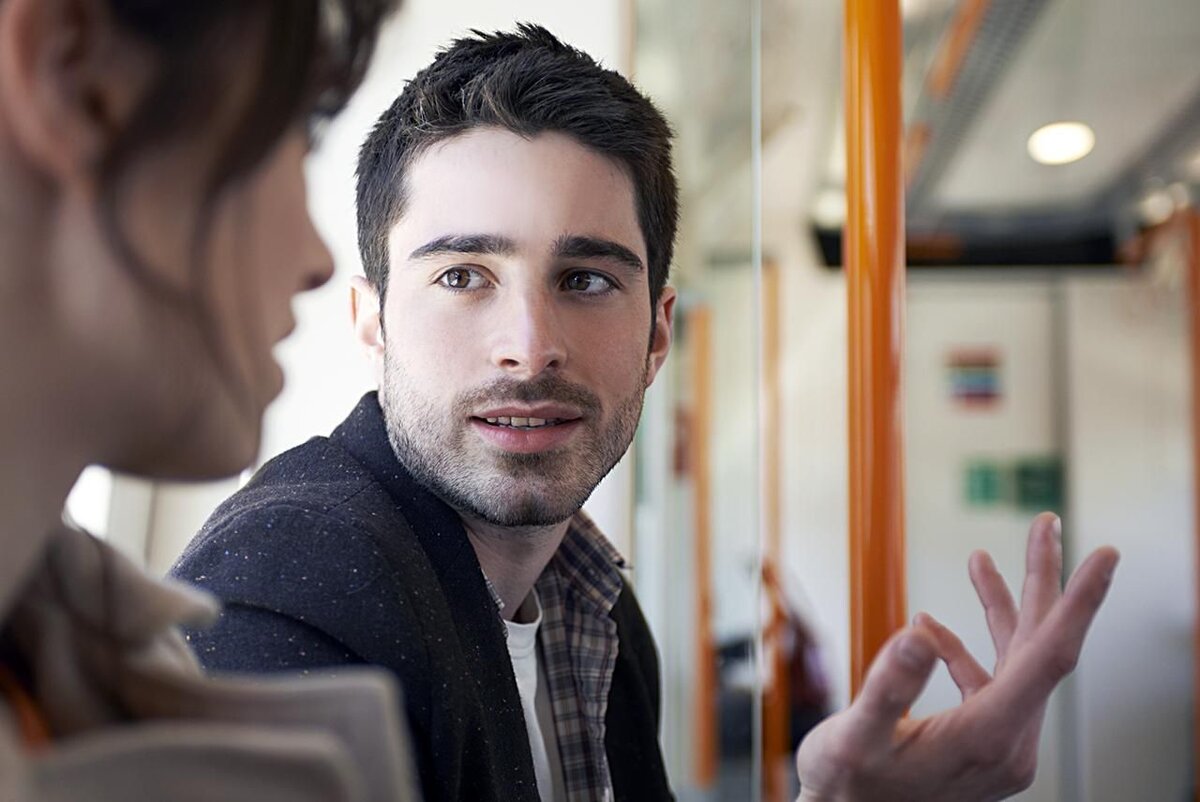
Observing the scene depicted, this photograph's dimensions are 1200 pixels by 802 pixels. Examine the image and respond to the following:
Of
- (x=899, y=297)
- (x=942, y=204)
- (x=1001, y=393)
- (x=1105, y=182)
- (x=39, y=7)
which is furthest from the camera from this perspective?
(x=1001, y=393)

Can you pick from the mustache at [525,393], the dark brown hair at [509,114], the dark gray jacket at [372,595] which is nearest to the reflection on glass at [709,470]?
the dark brown hair at [509,114]

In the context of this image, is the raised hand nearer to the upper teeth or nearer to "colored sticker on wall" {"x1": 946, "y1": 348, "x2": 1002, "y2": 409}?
the upper teeth

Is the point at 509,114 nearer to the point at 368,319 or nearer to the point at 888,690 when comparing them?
the point at 368,319

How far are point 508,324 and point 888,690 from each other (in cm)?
44

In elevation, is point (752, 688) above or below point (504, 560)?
below

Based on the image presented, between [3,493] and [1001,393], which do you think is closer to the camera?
[3,493]

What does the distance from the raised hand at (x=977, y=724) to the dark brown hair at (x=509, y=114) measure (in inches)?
20.0

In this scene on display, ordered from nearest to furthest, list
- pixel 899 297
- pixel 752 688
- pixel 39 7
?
1. pixel 39 7
2. pixel 899 297
3. pixel 752 688

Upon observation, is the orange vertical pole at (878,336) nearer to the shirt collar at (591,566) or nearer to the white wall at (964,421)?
the shirt collar at (591,566)

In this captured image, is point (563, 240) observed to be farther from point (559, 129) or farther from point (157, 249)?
point (157, 249)

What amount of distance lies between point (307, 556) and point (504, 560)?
0.33 meters

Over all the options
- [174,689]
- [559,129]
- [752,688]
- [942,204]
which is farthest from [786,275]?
[174,689]

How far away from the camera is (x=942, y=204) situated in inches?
197

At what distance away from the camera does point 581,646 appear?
1.14m
